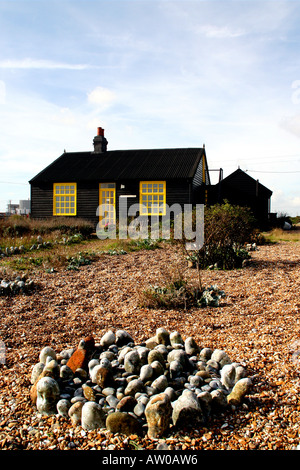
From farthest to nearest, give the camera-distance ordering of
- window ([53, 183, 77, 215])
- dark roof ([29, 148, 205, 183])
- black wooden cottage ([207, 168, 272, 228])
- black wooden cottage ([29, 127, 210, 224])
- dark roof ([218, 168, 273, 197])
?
dark roof ([218, 168, 273, 197]) < black wooden cottage ([207, 168, 272, 228]) < window ([53, 183, 77, 215]) < dark roof ([29, 148, 205, 183]) < black wooden cottage ([29, 127, 210, 224])

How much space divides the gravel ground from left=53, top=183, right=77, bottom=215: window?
11503 millimetres

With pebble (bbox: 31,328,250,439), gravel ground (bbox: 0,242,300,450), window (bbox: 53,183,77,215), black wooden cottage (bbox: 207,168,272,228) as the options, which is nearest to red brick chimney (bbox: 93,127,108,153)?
window (bbox: 53,183,77,215)

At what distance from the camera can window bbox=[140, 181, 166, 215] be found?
18.3 meters

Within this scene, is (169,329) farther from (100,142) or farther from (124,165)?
(100,142)

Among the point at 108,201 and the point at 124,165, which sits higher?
the point at 124,165

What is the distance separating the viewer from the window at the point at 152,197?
18266 mm

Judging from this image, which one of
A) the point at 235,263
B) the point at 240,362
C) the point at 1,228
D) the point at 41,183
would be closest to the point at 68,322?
the point at 240,362

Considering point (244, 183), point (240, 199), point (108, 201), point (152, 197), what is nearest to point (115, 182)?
point (108, 201)

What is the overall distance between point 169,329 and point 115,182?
1505 cm

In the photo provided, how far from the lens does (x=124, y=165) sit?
19.6m

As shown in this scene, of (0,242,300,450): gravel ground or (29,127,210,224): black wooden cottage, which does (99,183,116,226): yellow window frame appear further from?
(0,242,300,450): gravel ground

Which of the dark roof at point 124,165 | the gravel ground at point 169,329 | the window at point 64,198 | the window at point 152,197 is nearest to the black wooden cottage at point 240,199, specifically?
the dark roof at point 124,165

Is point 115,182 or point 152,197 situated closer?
point 152,197

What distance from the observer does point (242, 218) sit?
8469 millimetres
